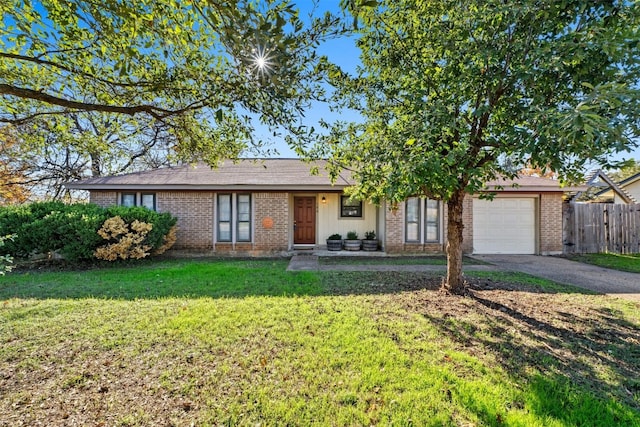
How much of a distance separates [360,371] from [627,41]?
181 inches

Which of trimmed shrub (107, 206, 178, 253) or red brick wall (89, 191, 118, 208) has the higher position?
red brick wall (89, 191, 118, 208)

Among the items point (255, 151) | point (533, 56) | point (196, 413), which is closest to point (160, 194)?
point (255, 151)

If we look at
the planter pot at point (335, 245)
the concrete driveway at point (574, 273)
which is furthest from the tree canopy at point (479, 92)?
the planter pot at point (335, 245)

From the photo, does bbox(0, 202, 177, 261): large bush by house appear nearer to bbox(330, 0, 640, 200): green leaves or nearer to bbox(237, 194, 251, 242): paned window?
bbox(237, 194, 251, 242): paned window

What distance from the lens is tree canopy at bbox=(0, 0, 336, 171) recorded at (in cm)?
343

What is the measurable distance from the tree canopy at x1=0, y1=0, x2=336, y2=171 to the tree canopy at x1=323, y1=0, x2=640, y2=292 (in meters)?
1.03

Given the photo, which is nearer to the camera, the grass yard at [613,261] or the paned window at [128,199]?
the grass yard at [613,261]

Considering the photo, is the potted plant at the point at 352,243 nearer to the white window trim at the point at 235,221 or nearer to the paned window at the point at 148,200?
the white window trim at the point at 235,221

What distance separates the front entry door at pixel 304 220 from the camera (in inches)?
495

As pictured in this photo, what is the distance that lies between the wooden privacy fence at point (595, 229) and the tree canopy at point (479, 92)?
30.1 ft

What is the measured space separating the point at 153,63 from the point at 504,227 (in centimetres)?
1211

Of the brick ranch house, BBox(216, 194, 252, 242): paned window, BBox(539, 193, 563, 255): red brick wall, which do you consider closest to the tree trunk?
the brick ranch house

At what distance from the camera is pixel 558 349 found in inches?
140

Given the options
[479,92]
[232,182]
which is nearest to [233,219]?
[232,182]
